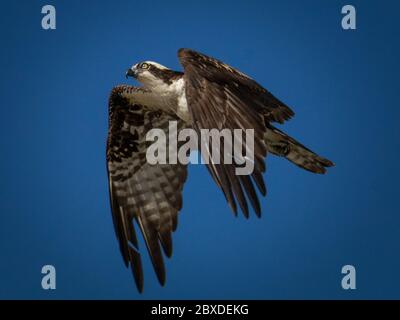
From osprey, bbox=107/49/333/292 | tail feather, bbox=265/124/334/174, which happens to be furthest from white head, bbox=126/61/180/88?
tail feather, bbox=265/124/334/174

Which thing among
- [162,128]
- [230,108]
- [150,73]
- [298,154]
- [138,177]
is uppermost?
[150,73]

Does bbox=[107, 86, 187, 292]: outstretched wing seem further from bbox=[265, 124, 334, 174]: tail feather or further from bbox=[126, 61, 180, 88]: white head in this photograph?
bbox=[265, 124, 334, 174]: tail feather

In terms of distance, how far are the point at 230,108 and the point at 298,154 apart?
6.78 ft

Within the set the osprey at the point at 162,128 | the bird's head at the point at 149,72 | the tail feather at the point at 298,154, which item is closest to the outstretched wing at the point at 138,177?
the osprey at the point at 162,128

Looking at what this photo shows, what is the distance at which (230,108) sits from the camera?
8.85 meters

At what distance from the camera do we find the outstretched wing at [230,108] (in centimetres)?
816

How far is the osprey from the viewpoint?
914cm

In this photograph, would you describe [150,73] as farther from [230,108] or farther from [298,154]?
[230,108]

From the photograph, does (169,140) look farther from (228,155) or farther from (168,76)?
(228,155)

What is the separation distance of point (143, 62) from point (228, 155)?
3571mm

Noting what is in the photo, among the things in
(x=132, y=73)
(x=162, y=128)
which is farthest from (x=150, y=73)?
(x=162, y=128)

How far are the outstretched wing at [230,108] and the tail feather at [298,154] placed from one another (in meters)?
0.89

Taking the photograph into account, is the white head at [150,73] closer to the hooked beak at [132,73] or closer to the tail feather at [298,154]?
Result: the hooked beak at [132,73]
